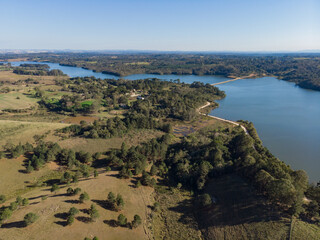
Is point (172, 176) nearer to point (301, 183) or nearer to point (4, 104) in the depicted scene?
point (301, 183)

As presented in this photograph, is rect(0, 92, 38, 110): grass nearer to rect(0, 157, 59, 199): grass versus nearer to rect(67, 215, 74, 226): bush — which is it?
rect(0, 157, 59, 199): grass

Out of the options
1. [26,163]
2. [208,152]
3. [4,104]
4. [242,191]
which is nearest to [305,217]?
[242,191]

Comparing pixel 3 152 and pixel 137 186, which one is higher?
pixel 3 152

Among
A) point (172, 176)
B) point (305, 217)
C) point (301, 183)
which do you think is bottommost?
point (172, 176)

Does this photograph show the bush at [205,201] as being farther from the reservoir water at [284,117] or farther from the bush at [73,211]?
the reservoir water at [284,117]

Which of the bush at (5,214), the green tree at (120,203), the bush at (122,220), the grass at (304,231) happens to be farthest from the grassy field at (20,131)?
the grass at (304,231)

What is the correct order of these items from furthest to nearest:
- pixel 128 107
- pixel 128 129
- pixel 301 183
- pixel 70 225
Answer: pixel 128 107, pixel 128 129, pixel 301 183, pixel 70 225

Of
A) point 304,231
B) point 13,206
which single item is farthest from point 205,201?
point 13,206
